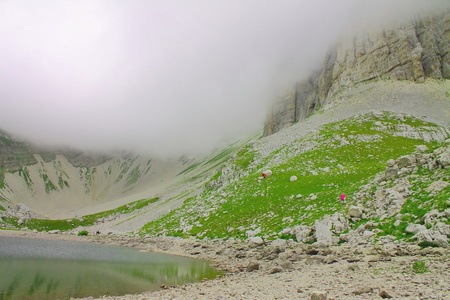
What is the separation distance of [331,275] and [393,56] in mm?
112952

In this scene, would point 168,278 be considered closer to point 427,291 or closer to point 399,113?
point 427,291

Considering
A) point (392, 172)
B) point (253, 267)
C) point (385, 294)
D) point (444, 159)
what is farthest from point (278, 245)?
point (385, 294)

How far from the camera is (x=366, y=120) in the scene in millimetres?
81438

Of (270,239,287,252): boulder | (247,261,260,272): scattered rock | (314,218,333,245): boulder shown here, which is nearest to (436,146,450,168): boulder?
(314,218,333,245): boulder

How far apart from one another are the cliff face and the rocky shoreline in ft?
324

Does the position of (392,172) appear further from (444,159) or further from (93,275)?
(93,275)

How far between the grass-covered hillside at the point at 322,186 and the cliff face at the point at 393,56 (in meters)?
31.6

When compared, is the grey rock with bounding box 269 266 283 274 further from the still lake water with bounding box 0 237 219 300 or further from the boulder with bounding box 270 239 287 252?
the boulder with bounding box 270 239 287 252

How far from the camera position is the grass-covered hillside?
91.7ft

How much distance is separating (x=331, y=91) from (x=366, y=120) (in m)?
38.2

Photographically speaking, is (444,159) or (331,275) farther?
(444,159)

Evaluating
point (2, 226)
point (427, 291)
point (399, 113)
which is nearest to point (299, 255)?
point (427, 291)

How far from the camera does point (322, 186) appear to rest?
155 ft

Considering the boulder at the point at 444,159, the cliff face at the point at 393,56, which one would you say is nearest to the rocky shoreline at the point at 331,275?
the boulder at the point at 444,159
